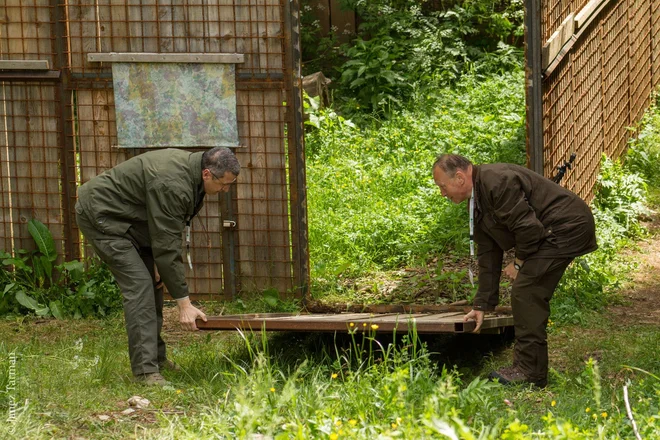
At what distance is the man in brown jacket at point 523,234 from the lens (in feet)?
21.2

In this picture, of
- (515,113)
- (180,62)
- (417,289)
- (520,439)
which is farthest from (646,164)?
(520,439)

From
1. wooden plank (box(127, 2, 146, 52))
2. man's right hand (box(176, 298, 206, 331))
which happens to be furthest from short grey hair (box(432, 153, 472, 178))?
wooden plank (box(127, 2, 146, 52))

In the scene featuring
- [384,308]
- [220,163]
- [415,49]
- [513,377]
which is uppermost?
[415,49]

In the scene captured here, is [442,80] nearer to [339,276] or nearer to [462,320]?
[339,276]

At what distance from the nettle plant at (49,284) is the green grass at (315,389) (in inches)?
7.6

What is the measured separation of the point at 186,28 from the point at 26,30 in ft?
4.65

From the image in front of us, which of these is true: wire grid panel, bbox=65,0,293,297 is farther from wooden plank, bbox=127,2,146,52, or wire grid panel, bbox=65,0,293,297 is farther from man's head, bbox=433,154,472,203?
man's head, bbox=433,154,472,203

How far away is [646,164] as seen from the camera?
458 inches

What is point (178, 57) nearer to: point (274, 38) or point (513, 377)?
point (274, 38)

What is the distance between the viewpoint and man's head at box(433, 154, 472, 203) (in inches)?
254

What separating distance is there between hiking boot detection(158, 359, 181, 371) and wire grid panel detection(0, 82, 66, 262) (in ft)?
7.28

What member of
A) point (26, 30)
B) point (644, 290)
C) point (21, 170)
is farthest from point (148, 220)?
point (644, 290)

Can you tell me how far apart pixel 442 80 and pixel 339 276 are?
486cm

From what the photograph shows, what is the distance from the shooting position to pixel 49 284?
354 inches
